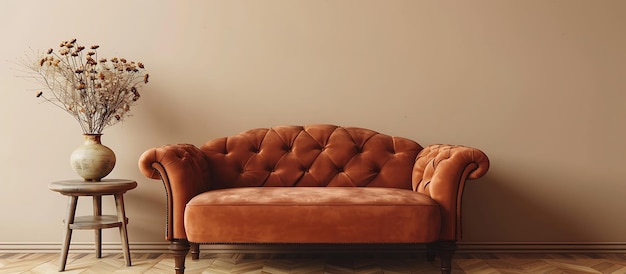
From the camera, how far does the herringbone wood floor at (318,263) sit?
2.63 metres

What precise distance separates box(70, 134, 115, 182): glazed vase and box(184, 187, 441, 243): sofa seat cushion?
2.42ft

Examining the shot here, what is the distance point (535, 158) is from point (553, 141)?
5.9 inches

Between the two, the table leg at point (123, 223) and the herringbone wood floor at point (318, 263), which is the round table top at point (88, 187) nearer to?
the table leg at point (123, 223)

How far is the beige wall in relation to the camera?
120 inches

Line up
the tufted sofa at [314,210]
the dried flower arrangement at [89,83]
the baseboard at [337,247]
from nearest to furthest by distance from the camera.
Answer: the tufted sofa at [314,210] → the dried flower arrangement at [89,83] → the baseboard at [337,247]

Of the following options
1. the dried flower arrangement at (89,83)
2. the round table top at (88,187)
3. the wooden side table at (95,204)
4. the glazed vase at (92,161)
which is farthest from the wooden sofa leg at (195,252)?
the dried flower arrangement at (89,83)

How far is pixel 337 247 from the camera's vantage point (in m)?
2.99

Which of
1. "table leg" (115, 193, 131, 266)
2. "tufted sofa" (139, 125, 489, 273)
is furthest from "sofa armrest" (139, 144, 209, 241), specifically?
"table leg" (115, 193, 131, 266)

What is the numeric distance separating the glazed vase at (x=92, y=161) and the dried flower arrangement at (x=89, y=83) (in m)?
0.15

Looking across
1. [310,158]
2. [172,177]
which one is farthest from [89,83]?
[310,158]

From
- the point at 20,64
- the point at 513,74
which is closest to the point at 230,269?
the point at 20,64

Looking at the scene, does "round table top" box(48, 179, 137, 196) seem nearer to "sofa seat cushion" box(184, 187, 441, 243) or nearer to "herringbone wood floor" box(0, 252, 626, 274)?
"herringbone wood floor" box(0, 252, 626, 274)

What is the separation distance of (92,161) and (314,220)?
1.27 meters

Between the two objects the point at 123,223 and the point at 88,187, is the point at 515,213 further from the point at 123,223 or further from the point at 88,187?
the point at 88,187
